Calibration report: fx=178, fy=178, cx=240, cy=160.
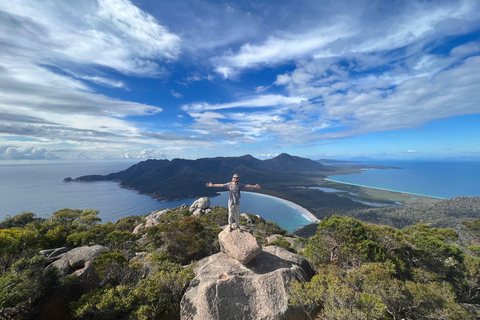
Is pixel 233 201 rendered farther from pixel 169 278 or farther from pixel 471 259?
pixel 471 259

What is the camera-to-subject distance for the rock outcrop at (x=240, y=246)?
43.9ft

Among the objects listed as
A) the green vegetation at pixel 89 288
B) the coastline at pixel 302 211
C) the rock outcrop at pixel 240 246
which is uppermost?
the rock outcrop at pixel 240 246

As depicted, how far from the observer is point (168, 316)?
11.9 metres

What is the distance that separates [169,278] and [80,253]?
9.02m

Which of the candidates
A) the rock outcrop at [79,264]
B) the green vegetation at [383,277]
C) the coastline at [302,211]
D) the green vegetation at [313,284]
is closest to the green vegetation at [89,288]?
the green vegetation at [313,284]

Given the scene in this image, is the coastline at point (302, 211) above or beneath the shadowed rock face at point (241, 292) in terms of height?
beneath

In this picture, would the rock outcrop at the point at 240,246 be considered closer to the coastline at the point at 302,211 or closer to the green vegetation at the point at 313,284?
the green vegetation at the point at 313,284

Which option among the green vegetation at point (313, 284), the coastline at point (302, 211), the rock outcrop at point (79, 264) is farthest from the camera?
the coastline at point (302, 211)

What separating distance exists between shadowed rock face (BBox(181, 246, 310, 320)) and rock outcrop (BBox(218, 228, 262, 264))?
2.87 feet

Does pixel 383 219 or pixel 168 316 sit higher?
pixel 168 316

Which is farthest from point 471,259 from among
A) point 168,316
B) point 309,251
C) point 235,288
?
point 168,316

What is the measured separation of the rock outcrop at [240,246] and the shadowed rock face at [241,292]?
875 mm

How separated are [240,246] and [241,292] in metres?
2.84

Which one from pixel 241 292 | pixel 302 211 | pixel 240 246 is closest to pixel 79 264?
pixel 240 246
